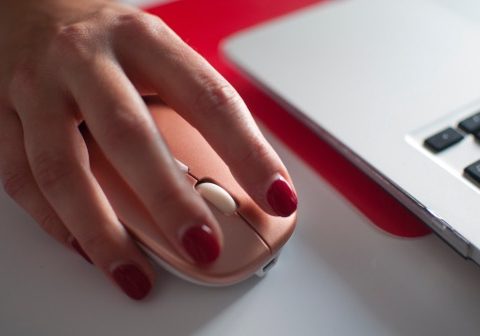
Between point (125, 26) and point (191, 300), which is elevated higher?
point (125, 26)

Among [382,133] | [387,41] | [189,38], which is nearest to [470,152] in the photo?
[382,133]

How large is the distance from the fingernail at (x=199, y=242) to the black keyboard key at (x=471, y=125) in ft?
0.70

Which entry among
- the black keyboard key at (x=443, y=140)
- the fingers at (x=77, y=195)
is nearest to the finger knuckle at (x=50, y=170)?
the fingers at (x=77, y=195)

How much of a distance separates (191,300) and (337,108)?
0.65ft

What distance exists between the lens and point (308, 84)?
463mm

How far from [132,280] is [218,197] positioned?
7 centimetres

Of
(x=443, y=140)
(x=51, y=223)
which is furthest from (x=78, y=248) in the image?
(x=443, y=140)

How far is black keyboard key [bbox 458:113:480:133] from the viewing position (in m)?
0.39

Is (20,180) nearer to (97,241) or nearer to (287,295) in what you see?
(97,241)

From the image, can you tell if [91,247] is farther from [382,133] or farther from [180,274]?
[382,133]

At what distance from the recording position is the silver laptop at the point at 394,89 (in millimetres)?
363

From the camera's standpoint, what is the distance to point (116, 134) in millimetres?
335

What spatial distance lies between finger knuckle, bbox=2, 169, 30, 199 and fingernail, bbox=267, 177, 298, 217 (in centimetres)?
17

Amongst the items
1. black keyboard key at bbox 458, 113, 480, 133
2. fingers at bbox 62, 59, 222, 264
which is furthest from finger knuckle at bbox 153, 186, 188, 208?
black keyboard key at bbox 458, 113, 480, 133
